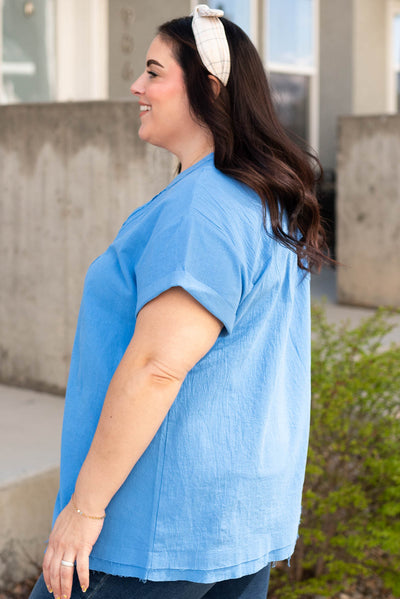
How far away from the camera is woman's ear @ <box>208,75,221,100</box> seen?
1.48 meters

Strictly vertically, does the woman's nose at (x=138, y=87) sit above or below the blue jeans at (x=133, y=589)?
above

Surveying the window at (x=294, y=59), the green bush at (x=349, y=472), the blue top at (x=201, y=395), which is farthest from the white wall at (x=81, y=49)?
the blue top at (x=201, y=395)

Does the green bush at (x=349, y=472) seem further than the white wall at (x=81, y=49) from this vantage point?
No

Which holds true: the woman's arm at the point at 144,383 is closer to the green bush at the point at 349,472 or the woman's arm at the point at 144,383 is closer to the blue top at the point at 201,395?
the blue top at the point at 201,395

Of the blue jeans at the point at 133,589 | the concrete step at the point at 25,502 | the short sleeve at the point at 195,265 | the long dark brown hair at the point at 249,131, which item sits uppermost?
the long dark brown hair at the point at 249,131

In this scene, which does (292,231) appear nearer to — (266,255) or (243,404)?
(266,255)

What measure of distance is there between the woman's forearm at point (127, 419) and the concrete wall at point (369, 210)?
19.2 ft

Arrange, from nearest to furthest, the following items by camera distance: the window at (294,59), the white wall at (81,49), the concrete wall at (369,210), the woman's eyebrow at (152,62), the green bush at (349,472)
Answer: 1. the woman's eyebrow at (152,62)
2. the green bush at (349,472)
3. the concrete wall at (369,210)
4. the white wall at (81,49)
5. the window at (294,59)

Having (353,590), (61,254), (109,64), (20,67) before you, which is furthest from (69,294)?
(109,64)

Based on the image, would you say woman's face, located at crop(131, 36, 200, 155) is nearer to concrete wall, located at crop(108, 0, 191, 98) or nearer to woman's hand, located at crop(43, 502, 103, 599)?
woman's hand, located at crop(43, 502, 103, 599)

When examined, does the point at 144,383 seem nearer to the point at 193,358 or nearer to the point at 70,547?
the point at 193,358

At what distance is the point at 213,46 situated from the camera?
1.47 metres

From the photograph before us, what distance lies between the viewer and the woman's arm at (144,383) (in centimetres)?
132

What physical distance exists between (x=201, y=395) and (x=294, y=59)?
362 inches
